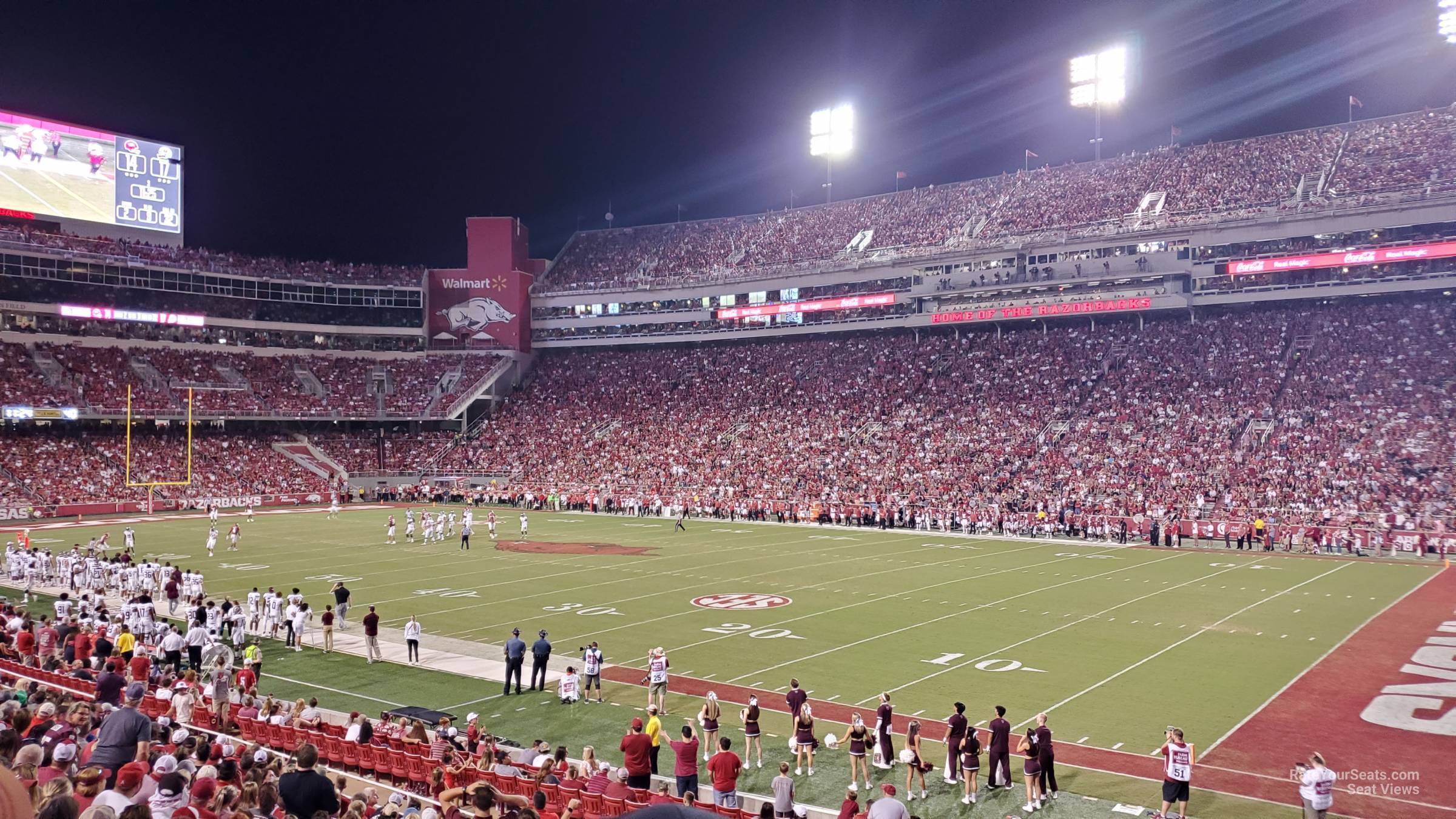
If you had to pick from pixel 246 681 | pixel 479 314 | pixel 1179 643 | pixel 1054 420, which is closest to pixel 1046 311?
pixel 1054 420

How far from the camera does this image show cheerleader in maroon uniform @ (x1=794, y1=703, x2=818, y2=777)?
1226 cm

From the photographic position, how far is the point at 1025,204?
60.9 metres

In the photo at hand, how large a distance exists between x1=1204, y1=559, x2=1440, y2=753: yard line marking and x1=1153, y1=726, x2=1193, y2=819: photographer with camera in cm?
285

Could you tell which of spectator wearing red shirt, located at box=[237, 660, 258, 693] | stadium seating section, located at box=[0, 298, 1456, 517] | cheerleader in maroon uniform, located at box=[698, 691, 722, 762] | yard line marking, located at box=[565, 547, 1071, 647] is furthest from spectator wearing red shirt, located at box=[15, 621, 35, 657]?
stadium seating section, located at box=[0, 298, 1456, 517]

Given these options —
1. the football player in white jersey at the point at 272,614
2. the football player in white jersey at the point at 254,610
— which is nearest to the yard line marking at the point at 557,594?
the football player in white jersey at the point at 272,614

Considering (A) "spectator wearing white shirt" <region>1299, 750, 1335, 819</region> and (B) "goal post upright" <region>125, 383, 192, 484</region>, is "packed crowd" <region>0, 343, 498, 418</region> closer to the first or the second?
(B) "goal post upright" <region>125, 383, 192, 484</region>

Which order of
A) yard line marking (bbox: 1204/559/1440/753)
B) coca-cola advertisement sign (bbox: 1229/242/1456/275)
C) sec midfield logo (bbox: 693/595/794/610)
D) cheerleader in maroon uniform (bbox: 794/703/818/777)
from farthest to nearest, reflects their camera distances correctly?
1. coca-cola advertisement sign (bbox: 1229/242/1456/275)
2. sec midfield logo (bbox: 693/595/794/610)
3. yard line marking (bbox: 1204/559/1440/753)
4. cheerleader in maroon uniform (bbox: 794/703/818/777)

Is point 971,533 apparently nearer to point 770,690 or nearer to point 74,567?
point 770,690

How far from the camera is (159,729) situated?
9.91 metres

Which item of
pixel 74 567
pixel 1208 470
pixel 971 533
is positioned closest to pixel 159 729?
pixel 74 567

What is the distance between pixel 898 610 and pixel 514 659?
35.5 feet

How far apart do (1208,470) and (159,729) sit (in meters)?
41.0

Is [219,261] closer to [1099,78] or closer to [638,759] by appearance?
[1099,78]

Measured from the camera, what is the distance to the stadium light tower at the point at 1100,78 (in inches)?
2319
